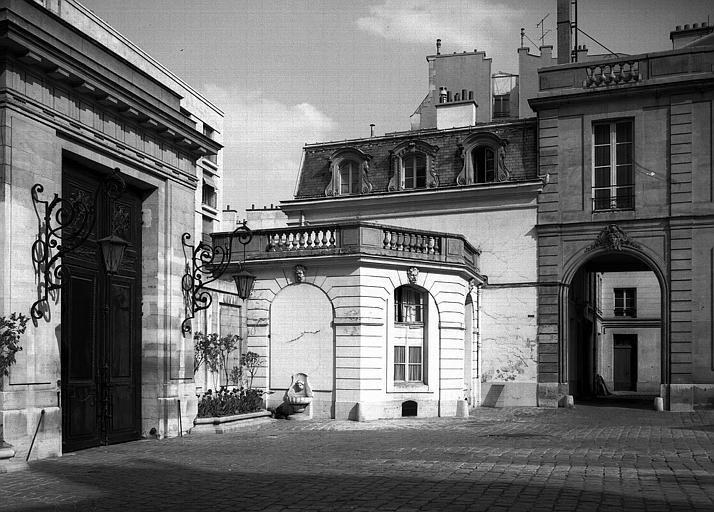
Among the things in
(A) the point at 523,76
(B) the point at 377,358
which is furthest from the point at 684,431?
(A) the point at 523,76

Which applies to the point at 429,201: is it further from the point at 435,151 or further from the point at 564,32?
the point at 564,32

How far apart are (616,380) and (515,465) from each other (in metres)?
31.9

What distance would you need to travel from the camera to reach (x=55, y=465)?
1148 cm

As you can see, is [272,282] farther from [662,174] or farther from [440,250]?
[662,174]

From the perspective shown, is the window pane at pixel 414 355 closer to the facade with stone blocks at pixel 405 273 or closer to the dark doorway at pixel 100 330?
the facade with stone blocks at pixel 405 273

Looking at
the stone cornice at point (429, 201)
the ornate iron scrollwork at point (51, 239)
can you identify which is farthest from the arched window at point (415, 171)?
the ornate iron scrollwork at point (51, 239)

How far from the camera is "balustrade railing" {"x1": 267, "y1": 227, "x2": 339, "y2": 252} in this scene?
21875mm

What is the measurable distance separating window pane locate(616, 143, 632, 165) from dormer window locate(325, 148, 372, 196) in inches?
326

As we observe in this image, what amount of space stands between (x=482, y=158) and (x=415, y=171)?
231 centimetres

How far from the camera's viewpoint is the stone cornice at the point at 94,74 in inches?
456

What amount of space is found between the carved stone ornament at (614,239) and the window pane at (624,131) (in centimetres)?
267

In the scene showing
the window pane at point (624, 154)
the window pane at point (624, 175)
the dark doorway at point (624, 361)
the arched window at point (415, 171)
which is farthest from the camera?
the dark doorway at point (624, 361)

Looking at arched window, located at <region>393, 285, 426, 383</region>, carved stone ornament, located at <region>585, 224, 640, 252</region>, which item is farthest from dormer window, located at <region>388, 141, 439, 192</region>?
arched window, located at <region>393, 285, 426, 383</region>

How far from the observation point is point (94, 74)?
13.0 meters
